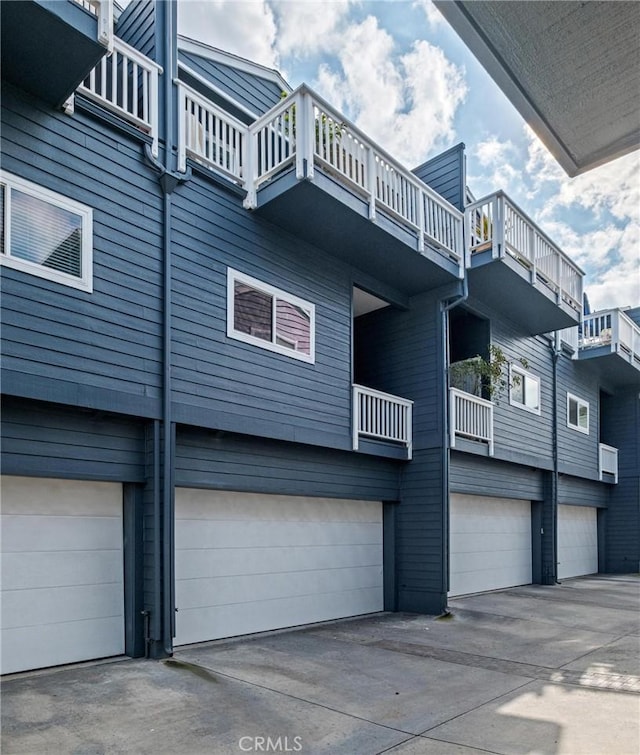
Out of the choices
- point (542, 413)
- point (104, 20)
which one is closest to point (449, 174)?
point (542, 413)

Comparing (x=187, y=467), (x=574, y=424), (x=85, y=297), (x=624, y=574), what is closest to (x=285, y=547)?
(x=187, y=467)

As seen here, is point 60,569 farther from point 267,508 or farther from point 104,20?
point 104,20

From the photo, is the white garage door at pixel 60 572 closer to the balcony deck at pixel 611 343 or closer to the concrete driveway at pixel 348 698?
the concrete driveway at pixel 348 698

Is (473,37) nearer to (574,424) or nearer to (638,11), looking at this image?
(638,11)

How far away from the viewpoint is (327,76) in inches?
366

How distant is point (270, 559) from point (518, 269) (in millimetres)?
6384

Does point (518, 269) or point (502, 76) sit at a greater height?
point (518, 269)

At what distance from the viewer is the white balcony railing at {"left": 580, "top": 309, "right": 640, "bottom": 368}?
1495 centimetres

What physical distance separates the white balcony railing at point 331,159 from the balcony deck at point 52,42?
2.66 meters

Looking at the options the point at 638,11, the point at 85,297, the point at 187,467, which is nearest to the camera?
the point at 638,11

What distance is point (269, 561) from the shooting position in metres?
7.80

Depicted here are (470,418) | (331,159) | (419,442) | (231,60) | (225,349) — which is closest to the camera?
(225,349)

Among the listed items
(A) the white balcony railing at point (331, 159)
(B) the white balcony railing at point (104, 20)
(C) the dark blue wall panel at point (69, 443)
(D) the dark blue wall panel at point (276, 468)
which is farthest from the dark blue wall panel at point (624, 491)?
(B) the white balcony railing at point (104, 20)

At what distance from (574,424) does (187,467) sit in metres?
11.7
